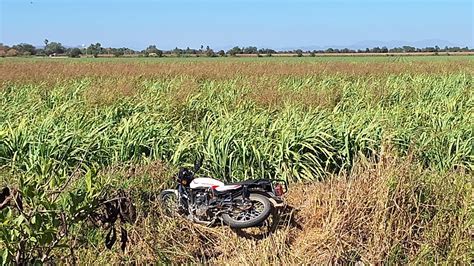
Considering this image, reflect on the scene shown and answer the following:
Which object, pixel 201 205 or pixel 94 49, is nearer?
pixel 201 205

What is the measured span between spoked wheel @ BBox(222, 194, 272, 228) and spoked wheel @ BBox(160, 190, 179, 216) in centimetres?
44

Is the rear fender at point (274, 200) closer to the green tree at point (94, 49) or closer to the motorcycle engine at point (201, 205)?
the motorcycle engine at point (201, 205)

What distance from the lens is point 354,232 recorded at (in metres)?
4.32

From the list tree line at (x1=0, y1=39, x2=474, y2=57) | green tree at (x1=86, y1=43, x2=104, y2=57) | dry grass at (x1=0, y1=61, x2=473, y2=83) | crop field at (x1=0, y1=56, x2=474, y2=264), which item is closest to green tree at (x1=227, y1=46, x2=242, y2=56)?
tree line at (x1=0, y1=39, x2=474, y2=57)

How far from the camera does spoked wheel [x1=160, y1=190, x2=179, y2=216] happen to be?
4.71 meters

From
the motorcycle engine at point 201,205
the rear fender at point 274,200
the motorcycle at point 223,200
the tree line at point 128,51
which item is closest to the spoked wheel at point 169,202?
the motorcycle at point 223,200

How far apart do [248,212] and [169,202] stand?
0.71 meters

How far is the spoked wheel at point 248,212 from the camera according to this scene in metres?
4.49

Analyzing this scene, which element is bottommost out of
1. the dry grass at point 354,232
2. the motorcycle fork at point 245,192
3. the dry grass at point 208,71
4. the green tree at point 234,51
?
the green tree at point 234,51

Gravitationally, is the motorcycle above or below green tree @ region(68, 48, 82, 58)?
above

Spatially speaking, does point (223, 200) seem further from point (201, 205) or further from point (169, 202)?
point (169, 202)

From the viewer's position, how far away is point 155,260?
4285mm

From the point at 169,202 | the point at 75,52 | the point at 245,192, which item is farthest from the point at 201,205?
the point at 75,52

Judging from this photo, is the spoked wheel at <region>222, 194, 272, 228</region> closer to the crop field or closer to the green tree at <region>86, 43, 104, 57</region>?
the crop field
